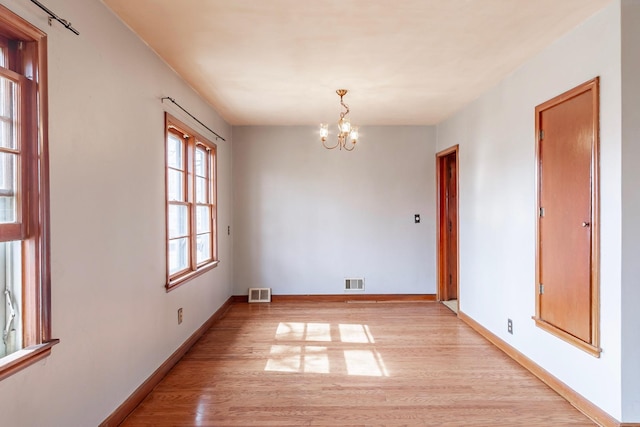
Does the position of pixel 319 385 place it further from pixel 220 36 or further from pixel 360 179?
pixel 360 179

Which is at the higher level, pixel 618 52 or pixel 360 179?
pixel 618 52

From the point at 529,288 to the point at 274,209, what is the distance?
3437mm

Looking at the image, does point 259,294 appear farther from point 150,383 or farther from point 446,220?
point 446,220

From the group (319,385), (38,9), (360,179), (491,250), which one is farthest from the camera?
(360,179)

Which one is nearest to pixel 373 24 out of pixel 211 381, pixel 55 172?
pixel 55 172

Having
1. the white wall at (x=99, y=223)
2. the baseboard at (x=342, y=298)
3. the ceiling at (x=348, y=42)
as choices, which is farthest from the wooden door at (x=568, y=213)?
the white wall at (x=99, y=223)

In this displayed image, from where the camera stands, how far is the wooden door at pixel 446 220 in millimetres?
5297

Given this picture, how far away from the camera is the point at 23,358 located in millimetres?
1511

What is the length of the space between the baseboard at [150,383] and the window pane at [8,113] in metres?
1.60

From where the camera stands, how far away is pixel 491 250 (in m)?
3.70

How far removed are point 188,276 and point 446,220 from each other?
3648mm

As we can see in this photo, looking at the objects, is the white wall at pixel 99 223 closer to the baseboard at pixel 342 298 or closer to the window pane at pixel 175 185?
the window pane at pixel 175 185

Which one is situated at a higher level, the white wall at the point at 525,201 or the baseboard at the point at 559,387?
the white wall at the point at 525,201

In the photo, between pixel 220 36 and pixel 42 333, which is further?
pixel 220 36
